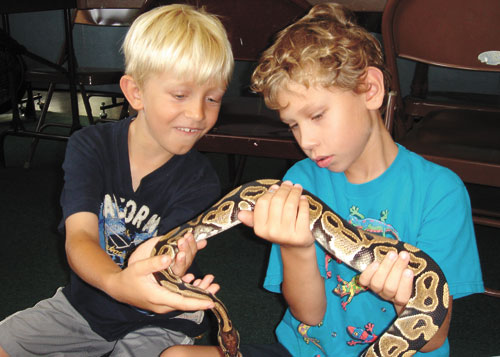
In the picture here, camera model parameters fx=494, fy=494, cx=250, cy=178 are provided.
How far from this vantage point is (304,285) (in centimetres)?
149

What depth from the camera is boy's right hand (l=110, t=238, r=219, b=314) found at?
1.17 metres

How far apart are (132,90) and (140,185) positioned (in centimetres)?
34

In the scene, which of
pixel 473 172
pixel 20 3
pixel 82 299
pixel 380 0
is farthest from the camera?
pixel 20 3

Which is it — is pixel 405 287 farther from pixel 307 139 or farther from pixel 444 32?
pixel 444 32

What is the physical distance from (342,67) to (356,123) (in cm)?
17

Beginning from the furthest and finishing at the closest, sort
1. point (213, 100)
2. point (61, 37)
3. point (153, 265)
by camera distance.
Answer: point (61, 37) → point (213, 100) → point (153, 265)

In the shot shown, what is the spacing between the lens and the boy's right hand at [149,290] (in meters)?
1.17

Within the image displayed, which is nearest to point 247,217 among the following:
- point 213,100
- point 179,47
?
point 213,100

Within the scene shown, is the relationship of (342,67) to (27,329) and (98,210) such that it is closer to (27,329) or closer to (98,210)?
A: (98,210)

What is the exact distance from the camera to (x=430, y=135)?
2.30 m

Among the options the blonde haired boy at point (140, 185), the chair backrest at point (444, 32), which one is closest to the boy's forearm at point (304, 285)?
the blonde haired boy at point (140, 185)

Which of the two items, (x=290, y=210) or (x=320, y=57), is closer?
(x=290, y=210)

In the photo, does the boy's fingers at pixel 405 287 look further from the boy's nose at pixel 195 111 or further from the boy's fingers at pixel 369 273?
the boy's nose at pixel 195 111

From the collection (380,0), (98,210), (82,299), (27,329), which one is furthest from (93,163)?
(380,0)
